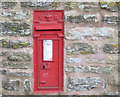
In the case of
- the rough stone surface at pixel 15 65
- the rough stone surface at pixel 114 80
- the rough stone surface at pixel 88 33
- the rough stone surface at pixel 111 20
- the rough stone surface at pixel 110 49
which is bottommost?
the rough stone surface at pixel 114 80

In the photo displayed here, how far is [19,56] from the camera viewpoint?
8.05 ft

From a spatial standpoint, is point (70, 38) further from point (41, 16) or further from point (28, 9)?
point (28, 9)

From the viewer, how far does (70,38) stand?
7.97 feet

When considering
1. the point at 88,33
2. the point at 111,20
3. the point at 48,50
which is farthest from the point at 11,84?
the point at 111,20

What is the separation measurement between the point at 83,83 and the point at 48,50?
0.79m

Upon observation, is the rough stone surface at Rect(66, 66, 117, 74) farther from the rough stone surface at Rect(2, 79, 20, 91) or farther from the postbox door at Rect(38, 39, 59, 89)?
the rough stone surface at Rect(2, 79, 20, 91)

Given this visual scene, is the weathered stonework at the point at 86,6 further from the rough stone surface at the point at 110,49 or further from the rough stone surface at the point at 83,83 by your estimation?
the rough stone surface at the point at 83,83

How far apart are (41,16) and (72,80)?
114cm

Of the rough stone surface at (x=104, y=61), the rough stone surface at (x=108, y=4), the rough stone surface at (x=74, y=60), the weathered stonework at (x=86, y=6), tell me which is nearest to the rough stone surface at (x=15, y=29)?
the rough stone surface at (x=74, y=60)

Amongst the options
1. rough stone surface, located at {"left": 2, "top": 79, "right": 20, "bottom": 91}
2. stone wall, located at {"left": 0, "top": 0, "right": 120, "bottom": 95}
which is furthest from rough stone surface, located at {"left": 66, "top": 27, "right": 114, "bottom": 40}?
rough stone surface, located at {"left": 2, "top": 79, "right": 20, "bottom": 91}

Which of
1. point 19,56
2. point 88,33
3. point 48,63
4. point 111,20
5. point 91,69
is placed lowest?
point 91,69

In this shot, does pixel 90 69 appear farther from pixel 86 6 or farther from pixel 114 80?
pixel 86 6

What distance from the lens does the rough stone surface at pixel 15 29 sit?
7.84 feet

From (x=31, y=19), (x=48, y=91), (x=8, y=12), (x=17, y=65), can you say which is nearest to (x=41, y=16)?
(x=31, y=19)
